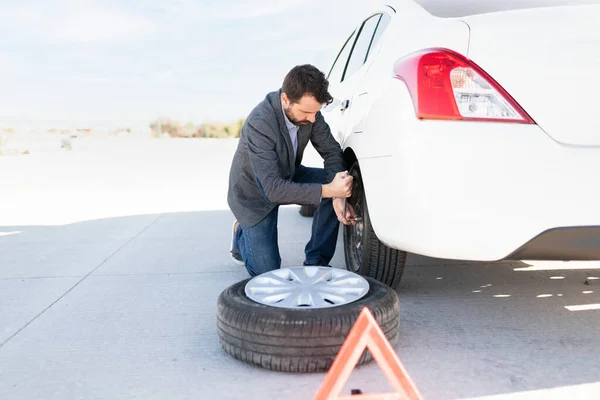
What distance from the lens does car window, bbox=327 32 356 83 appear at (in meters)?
4.37

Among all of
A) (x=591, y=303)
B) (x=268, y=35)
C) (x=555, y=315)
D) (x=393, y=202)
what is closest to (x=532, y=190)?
(x=393, y=202)

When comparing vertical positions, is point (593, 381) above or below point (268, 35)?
below

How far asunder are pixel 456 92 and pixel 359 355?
1123 millimetres

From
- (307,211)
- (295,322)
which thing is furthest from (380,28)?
(307,211)

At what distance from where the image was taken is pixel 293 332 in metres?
2.22

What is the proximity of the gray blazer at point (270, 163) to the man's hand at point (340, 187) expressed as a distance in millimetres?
57

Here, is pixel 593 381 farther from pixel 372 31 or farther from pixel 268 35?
pixel 268 35

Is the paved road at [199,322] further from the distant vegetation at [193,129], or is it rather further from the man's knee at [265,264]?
the distant vegetation at [193,129]

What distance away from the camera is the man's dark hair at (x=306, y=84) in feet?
9.85

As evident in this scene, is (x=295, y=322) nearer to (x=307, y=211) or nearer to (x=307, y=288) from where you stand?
(x=307, y=288)

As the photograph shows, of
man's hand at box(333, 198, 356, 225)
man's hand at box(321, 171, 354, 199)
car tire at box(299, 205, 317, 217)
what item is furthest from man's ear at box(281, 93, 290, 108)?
car tire at box(299, 205, 317, 217)

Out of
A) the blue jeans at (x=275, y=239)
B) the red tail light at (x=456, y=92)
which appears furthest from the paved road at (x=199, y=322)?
the red tail light at (x=456, y=92)

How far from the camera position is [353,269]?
11.4ft

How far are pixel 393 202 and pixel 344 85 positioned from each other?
158cm
